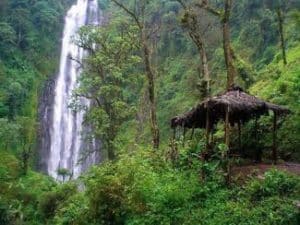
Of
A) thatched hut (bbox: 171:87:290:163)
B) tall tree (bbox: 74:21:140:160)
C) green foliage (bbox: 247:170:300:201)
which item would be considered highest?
tall tree (bbox: 74:21:140:160)

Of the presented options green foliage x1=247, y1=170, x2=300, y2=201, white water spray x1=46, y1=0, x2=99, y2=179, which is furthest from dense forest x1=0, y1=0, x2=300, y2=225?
white water spray x1=46, y1=0, x2=99, y2=179

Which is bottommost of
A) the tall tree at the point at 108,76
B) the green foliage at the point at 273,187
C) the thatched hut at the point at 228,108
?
the green foliage at the point at 273,187

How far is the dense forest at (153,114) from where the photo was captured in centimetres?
1330

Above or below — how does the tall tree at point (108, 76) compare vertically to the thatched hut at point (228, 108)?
above

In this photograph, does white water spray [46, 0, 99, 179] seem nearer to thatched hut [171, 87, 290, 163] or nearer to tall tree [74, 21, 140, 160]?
tall tree [74, 21, 140, 160]

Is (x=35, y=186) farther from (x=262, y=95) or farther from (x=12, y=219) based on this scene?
(x=262, y=95)

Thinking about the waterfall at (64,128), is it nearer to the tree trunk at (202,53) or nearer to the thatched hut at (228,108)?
the tree trunk at (202,53)

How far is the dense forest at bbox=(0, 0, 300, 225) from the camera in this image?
1330 cm

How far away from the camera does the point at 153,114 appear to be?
21.5 m

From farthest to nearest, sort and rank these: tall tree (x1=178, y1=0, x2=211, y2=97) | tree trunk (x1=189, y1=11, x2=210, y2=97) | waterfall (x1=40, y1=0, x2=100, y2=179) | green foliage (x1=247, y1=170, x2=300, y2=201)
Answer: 1. waterfall (x1=40, y1=0, x2=100, y2=179)
2. tall tree (x1=178, y1=0, x2=211, y2=97)
3. tree trunk (x1=189, y1=11, x2=210, y2=97)
4. green foliage (x1=247, y1=170, x2=300, y2=201)

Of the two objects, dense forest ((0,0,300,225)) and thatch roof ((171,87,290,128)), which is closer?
dense forest ((0,0,300,225))

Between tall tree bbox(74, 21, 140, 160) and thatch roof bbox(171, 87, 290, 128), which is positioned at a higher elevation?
tall tree bbox(74, 21, 140, 160)

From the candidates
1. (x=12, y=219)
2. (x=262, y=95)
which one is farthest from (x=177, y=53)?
(x=12, y=219)

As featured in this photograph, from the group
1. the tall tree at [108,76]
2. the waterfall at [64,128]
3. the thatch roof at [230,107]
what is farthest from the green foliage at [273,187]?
the waterfall at [64,128]
